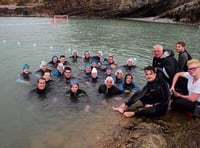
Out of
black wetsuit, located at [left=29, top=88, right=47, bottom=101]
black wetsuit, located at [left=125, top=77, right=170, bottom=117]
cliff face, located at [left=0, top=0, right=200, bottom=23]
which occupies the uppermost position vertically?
cliff face, located at [left=0, top=0, right=200, bottom=23]

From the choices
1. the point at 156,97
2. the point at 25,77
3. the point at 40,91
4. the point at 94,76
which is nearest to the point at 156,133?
the point at 156,97

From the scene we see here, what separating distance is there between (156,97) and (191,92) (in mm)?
1167

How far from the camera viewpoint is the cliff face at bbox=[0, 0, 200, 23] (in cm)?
5741

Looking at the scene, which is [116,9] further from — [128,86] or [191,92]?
[191,92]

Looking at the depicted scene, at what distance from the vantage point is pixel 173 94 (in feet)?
32.5

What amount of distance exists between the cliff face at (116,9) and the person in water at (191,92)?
49559 millimetres

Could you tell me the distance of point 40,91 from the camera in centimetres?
1361

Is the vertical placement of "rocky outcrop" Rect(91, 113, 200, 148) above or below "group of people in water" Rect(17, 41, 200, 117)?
below

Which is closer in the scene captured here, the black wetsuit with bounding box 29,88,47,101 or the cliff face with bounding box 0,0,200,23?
the black wetsuit with bounding box 29,88,47,101

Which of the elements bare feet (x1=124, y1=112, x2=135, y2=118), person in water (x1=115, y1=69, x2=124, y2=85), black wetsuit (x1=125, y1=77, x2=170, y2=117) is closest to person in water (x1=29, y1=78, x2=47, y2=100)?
person in water (x1=115, y1=69, x2=124, y2=85)

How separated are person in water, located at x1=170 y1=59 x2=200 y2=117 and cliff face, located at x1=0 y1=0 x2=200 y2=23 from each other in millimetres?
49559

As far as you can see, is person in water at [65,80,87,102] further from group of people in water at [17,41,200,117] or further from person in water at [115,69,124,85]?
person in water at [115,69,124,85]

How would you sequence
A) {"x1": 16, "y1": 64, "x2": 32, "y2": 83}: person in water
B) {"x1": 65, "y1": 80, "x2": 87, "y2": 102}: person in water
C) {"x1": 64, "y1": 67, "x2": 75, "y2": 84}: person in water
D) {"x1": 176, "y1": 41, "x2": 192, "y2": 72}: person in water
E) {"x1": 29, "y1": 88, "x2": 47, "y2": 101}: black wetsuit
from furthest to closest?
{"x1": 16, "y1": 64, "x2": 32, "y2": 83}: person in water → {"x1": 64, "y1": 67, "x2": 75, "y2": 84}: person in water → {"x1": 29, "y1": 88, "x2": 47, "y2": 101}: black wetsuit → {"x1": 65, "y1": 80, "x2": 87, "y2": 102}: person in water → {"x1": 176, "y1": 41, "x2": 192, "y2": 72}: person in water

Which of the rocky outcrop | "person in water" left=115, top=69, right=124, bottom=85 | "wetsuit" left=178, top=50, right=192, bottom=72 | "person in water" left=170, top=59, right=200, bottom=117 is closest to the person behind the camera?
the rocky outcrop
